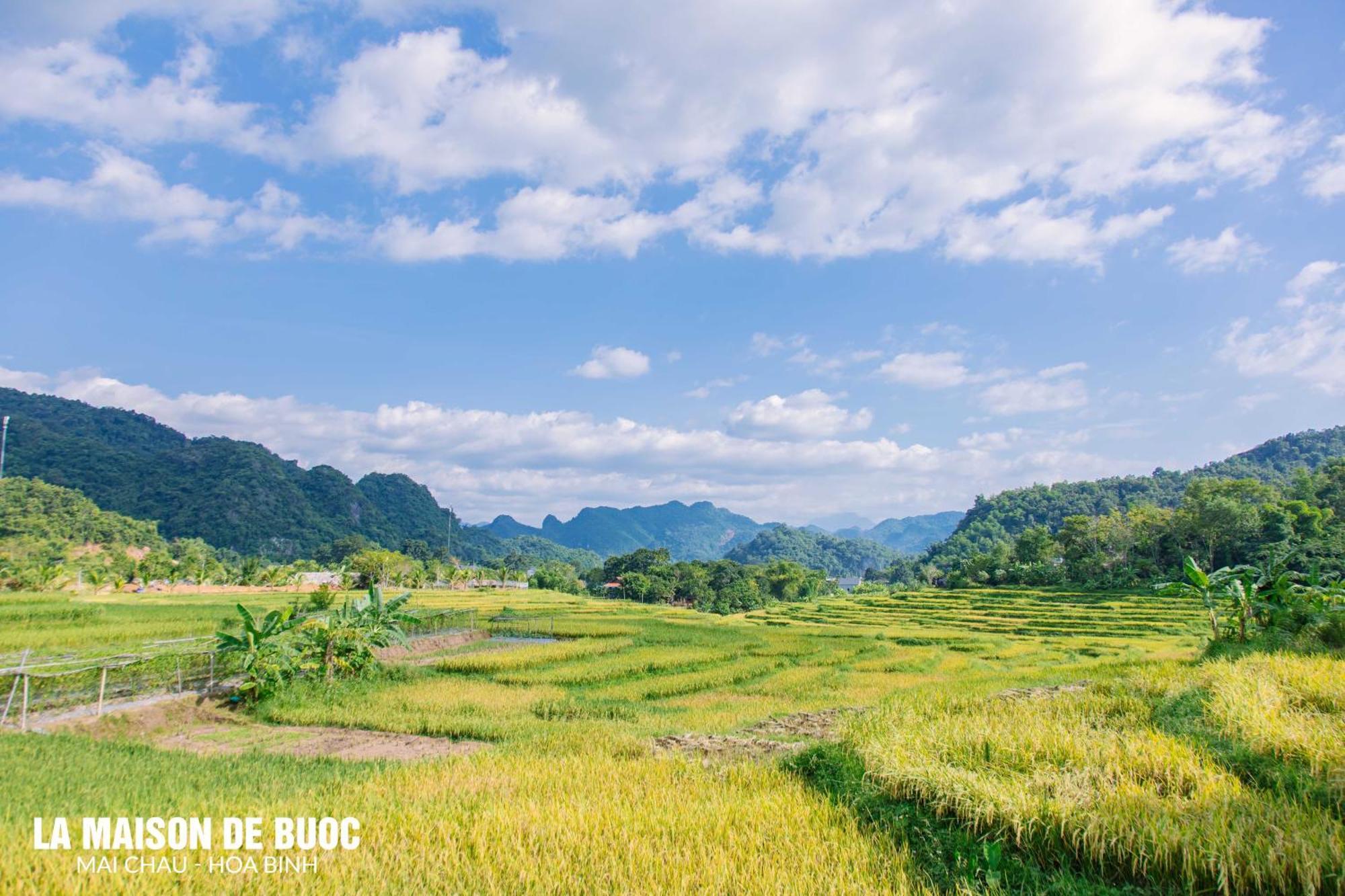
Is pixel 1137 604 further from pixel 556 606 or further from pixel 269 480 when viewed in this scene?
pixel 269 480

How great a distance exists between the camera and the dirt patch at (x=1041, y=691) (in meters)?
10.6

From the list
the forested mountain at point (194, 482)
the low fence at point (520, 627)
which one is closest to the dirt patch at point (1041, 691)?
the low fence at point (520, 627)

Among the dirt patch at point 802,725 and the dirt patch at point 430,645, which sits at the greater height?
the dirt patch at point 802,725

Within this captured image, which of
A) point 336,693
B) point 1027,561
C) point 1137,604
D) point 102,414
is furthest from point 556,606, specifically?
point 102,414

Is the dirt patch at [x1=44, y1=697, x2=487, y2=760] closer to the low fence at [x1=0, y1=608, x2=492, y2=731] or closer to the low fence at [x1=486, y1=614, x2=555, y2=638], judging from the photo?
the low fence at [x1=0, y1=608, x2=492, y2=731]

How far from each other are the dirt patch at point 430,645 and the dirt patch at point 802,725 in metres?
11.6

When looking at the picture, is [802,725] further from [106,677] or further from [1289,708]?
[106,677]

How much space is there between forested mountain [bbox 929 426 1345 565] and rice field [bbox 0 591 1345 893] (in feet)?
332

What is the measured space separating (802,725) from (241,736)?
30.1 ft

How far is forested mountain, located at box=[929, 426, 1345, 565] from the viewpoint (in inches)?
4257

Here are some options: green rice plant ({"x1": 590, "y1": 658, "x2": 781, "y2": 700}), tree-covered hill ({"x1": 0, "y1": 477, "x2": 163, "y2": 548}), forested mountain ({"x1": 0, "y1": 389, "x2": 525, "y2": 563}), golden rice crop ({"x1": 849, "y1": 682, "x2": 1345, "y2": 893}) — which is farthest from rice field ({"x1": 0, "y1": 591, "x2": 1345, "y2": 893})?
forested mountain ({"x1": 0, "y1": 389, "x2": 525, "y2": 563})

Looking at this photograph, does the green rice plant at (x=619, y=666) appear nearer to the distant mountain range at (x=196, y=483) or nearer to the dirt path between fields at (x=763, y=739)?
the dirt path between fields at (x=763, y=739)

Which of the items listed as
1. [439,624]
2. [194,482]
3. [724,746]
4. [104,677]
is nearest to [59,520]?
[439,624]

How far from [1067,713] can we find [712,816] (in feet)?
17.3
